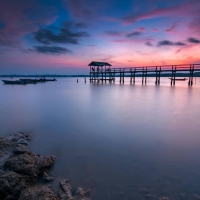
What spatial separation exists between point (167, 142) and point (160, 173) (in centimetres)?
186

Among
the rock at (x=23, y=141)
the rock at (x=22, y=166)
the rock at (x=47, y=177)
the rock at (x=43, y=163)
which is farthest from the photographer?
the rock at (x=23, y=141)

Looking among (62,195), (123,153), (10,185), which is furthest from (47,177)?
(123,153)

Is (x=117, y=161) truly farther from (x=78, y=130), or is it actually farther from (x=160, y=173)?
(x=78, y=130)

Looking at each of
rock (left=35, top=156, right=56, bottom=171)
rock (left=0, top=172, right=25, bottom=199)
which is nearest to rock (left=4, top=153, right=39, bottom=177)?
rock (left=35, top=156, right=56, bottom=171)

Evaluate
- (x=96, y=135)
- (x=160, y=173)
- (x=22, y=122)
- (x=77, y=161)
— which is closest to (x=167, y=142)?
(x=160, y=173)

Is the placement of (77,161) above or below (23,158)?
below

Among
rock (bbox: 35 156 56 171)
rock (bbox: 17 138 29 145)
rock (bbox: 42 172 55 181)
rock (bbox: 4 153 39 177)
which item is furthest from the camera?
rock (bbox: 17 138 29 145)

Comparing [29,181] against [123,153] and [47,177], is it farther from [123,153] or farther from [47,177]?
[123,153]

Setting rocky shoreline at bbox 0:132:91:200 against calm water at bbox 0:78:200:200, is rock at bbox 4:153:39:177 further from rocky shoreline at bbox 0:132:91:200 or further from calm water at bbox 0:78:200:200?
calm water at bbox 0:78:200:200

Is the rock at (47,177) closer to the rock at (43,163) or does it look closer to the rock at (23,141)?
the rock at (43,163)

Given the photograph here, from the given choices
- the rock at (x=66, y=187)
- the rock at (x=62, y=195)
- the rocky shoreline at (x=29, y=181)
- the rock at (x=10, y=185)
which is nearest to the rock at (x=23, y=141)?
the rocky shoreline at (x=29, y=181)

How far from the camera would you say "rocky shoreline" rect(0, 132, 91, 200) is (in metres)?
2.67

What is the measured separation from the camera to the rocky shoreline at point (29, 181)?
2.67 metres

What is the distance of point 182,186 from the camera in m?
3.17
